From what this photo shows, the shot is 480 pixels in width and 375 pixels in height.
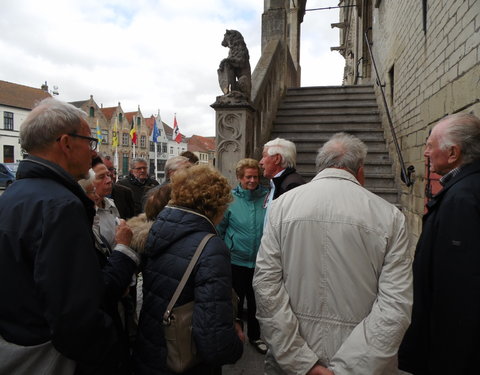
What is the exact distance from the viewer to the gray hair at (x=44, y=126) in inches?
56.7

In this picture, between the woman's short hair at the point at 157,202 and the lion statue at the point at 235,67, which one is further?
the lion statue at the point at 235,67

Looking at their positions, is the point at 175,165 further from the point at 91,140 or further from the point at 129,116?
the point at 129,116

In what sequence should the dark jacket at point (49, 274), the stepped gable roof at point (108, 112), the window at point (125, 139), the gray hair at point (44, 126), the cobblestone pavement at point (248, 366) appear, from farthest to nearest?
the window at point (125, 139) < the stepped gable roof at point (108, 112) < the cobblestone pavement at point (248, 366) < the gray hair at point (44, 126) < the dark jacket at point (49, 274)

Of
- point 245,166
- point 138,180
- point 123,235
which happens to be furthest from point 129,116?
point 123,235

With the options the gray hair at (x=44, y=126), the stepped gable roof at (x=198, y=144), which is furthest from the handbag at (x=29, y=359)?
the stepped gable roof at (x=198, y=144)

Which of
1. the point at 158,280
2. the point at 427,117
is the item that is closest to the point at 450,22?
the point at 427,117

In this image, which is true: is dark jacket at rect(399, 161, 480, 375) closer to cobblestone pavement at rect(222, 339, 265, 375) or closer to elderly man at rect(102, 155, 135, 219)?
cobblestone pavement at rect(222, 339, 265, 375)

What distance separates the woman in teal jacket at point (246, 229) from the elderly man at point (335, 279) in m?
1.33

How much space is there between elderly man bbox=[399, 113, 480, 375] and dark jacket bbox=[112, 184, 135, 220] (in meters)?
3.40

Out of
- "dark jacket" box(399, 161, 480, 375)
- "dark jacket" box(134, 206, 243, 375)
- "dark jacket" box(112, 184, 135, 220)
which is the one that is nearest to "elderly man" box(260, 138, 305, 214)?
"dark jacket" box(399, 161, 480, 375)

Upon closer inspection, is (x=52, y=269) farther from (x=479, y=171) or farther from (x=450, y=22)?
(x=450, y=22)

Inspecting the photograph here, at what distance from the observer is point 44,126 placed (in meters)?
1.45

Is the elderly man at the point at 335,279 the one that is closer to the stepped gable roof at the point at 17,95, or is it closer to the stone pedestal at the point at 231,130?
the stone pedestal at the point at 231,130

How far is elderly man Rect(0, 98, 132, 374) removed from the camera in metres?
1.22
